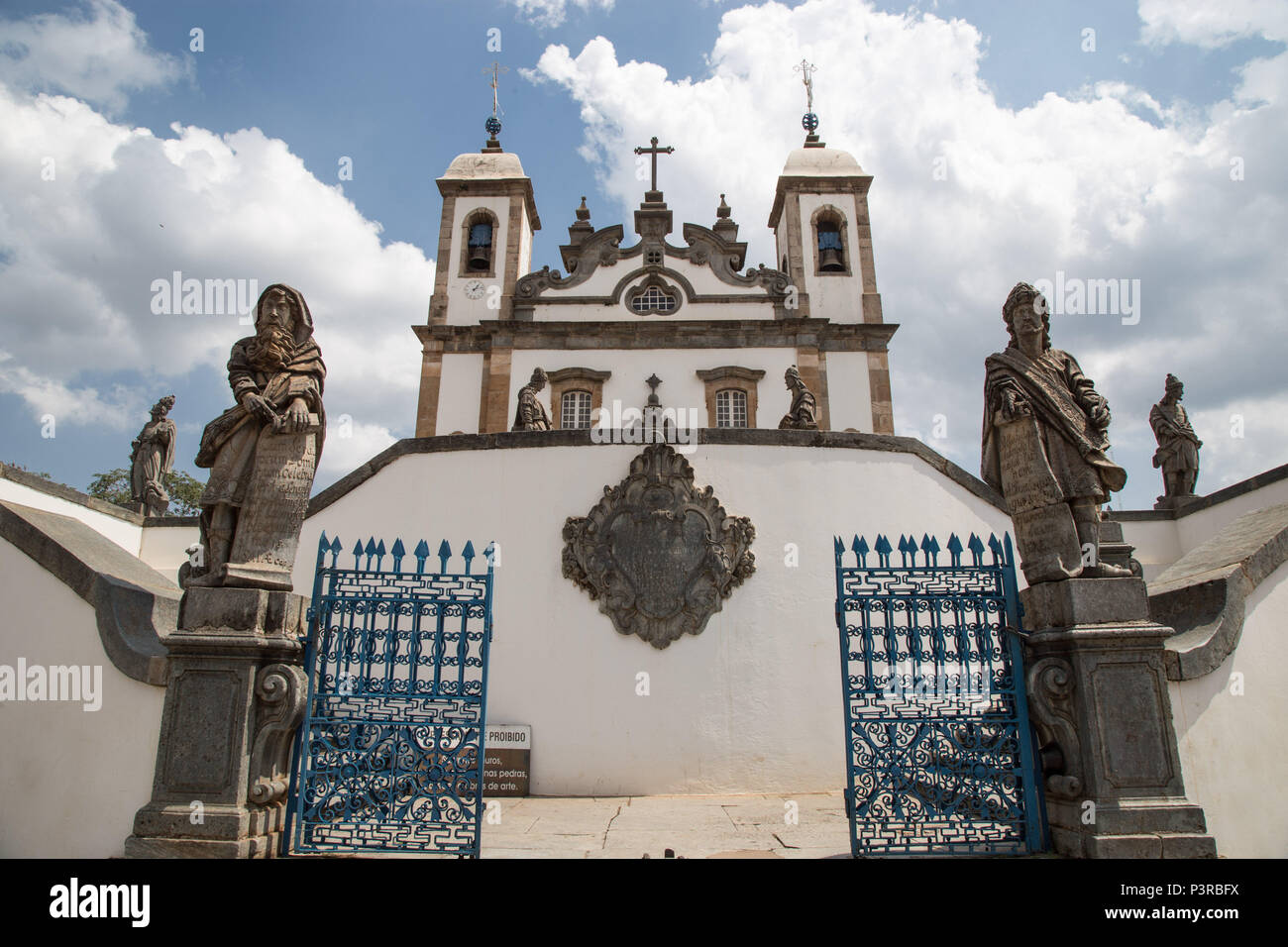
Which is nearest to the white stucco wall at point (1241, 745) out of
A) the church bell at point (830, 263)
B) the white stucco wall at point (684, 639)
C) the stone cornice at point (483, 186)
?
the white stucco wall at point (684, 639)

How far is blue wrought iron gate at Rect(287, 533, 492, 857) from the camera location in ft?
15.0

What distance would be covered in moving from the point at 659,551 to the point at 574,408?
469 inches

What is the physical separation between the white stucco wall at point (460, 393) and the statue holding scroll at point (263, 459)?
1485 cm

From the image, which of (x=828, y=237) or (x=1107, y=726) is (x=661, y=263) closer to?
(x=828, y=237)

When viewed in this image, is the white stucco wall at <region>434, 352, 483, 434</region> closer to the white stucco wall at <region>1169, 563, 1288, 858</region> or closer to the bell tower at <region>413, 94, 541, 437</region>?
the bell tower at <region>413, 94, 541, 437</region>

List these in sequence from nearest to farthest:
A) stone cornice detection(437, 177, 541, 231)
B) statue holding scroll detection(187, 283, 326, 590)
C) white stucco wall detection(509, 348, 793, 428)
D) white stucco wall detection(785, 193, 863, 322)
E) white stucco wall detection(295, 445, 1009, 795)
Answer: statue holding scroll detection(187, 283, 326, 590), white stucco wall detection(295, 445, 1009, 795), white stucco wall detection(509, 348, 793, 428), white stucco wall detection(785, 193, 863, 322), stone cornice detection(437, 177, 541, 231)

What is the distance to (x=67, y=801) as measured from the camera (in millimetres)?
4551

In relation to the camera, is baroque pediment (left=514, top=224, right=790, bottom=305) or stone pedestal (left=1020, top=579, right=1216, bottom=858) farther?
baroque pediment (left=514, top=224, right=790, bottom=305)

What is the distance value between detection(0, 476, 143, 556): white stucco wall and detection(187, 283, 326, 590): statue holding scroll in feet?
19.0

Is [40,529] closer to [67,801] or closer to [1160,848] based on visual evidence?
[67,801]

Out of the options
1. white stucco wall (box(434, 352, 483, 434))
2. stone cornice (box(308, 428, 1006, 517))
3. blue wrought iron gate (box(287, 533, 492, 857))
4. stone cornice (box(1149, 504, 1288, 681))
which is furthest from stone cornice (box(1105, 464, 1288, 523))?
white stucco wall (box(434, 352, 483, 434))

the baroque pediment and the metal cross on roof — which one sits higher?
the metal cross on roof

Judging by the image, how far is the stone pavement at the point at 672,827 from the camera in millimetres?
5059

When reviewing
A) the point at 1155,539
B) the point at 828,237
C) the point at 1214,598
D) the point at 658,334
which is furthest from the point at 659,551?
the point at 828,237
